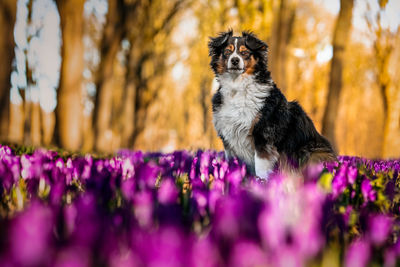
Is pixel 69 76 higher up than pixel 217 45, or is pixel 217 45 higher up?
pixel 217 45

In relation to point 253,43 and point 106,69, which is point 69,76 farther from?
point 253,43

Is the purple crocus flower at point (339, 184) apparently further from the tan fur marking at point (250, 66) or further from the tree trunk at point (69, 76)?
the tree trunk at point (69, 76)

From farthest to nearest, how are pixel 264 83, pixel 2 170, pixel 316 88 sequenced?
pixel 316 88, pixel 264 83, pixel 2 170

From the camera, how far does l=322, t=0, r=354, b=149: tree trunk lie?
10453 mm

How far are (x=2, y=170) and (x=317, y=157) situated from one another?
3711mm

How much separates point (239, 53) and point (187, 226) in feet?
13.4

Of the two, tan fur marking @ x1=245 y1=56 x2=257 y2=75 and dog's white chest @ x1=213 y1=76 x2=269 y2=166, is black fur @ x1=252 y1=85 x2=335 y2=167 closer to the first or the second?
dog's white chest @ x1=213 y1=76 x2=269 y2=166

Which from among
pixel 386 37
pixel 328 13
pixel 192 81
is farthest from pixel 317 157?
pixel 192 81

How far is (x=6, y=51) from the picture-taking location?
7.82 m

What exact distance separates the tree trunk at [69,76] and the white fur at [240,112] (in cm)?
493

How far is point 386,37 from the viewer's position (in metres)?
17.7

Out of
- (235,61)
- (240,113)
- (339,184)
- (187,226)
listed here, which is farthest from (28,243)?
(235,61)

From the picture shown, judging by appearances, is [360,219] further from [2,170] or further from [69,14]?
[69,14]

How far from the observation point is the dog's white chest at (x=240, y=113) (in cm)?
479
